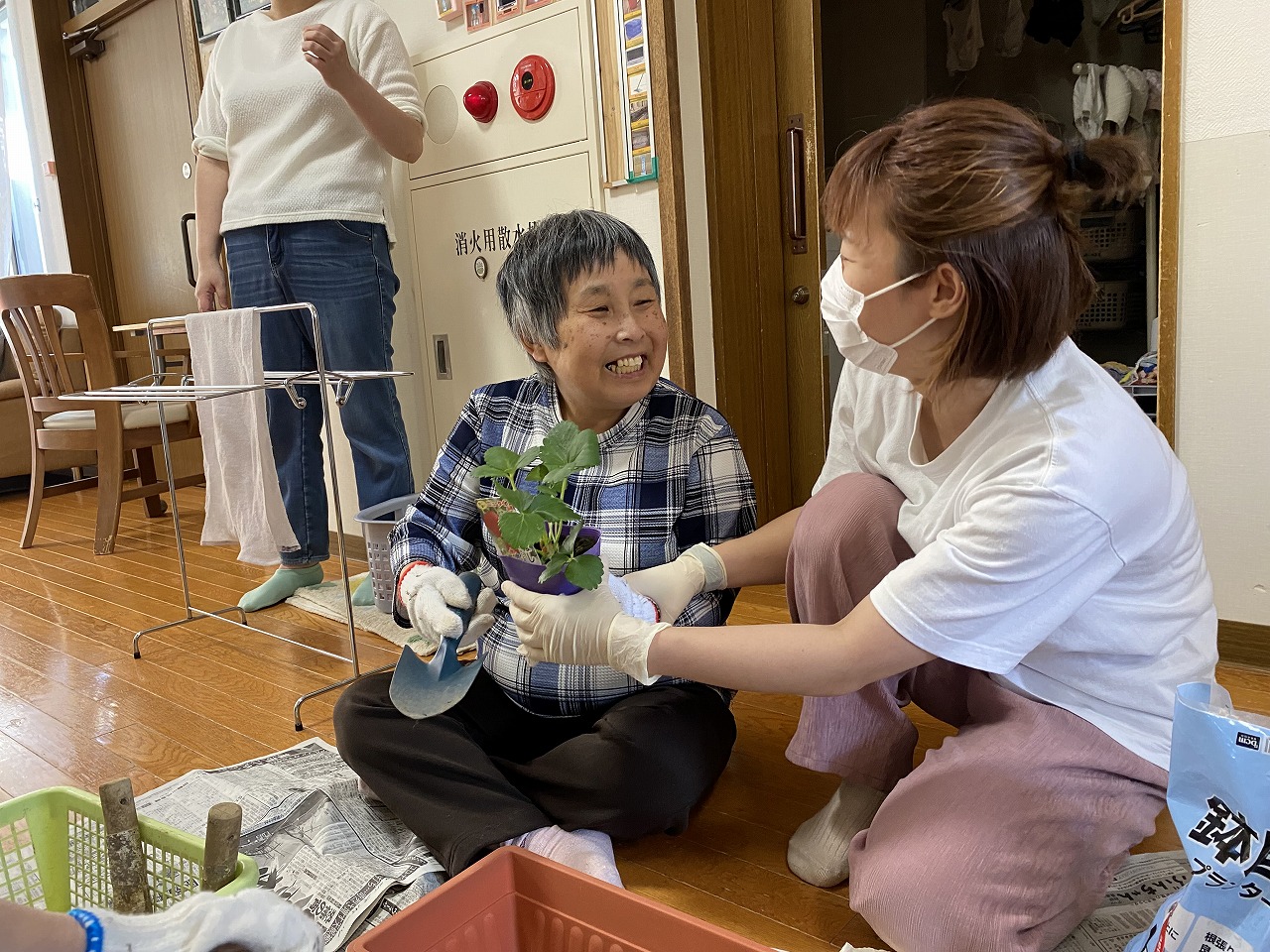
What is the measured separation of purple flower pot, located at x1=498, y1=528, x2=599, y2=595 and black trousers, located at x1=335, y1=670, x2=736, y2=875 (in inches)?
9.7

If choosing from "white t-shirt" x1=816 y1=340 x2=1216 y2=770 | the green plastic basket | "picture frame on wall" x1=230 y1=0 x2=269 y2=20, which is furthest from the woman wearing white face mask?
"picture frame on wall" x1=230 y1=0 x2=269 y2=20

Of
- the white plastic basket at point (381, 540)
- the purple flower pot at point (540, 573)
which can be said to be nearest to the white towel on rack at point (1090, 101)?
the white plastic basket at point (381, 540)

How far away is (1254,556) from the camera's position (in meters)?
1.65

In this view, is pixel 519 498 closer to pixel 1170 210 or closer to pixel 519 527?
pixel 519 527

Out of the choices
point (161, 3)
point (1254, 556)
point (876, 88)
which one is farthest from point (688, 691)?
point (161, 3)

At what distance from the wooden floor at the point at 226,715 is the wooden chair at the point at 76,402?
0.40m

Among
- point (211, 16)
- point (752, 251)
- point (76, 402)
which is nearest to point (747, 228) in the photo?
point (752, 251)

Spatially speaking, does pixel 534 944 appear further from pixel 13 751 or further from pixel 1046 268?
pixel 13 751

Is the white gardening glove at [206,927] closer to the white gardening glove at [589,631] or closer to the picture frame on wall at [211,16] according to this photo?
the white gardening glove at [589,631]

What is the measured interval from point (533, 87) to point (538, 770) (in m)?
1.69

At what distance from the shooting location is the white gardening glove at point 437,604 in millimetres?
A: 1189

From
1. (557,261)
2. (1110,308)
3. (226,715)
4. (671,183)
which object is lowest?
(226,715)

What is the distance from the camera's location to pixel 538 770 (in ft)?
4.11

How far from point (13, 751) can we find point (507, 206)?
159 centimetres
